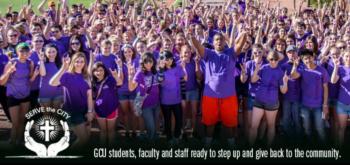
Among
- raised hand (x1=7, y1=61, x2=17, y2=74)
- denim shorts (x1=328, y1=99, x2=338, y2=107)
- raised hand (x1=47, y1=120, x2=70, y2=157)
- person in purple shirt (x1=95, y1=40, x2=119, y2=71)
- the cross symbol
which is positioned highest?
person in purple shirt (x1=95, y1=40, x2=119, y2=71)

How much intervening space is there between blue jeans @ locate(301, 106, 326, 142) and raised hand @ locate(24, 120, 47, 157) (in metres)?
3.89

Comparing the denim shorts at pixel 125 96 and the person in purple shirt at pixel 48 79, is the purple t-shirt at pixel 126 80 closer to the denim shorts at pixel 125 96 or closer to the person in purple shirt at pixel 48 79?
the denim shorts at pixel 125 96

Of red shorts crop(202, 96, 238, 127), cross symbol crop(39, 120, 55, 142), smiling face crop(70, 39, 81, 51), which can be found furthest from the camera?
smiling face crop(70, 39, 81, 51)

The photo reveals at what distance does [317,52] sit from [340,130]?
1.42 m

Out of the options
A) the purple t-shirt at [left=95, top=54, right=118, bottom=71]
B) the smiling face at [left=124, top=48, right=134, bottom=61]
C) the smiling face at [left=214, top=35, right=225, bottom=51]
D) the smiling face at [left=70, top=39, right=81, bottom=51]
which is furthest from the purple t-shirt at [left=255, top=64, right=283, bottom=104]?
the smiling face at [left=70, top=39, right=81, bottom=51]

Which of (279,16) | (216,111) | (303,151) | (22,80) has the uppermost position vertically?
(279,16)

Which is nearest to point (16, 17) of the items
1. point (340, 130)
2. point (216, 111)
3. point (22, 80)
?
point (22, 80)

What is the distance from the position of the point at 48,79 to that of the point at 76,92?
1011mm

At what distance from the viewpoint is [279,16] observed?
38.2ft

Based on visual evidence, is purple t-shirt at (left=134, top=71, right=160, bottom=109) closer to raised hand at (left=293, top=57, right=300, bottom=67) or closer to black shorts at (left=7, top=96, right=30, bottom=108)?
black shorts at (left=7, top=96, right=30, bottom=108)

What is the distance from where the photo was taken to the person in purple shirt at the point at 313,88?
691 centimetres

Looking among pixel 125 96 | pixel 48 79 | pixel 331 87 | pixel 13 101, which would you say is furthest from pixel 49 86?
pixel 331 87

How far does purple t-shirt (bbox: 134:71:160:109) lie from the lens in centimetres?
688

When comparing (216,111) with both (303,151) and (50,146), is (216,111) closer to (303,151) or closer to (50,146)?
(303,151)
